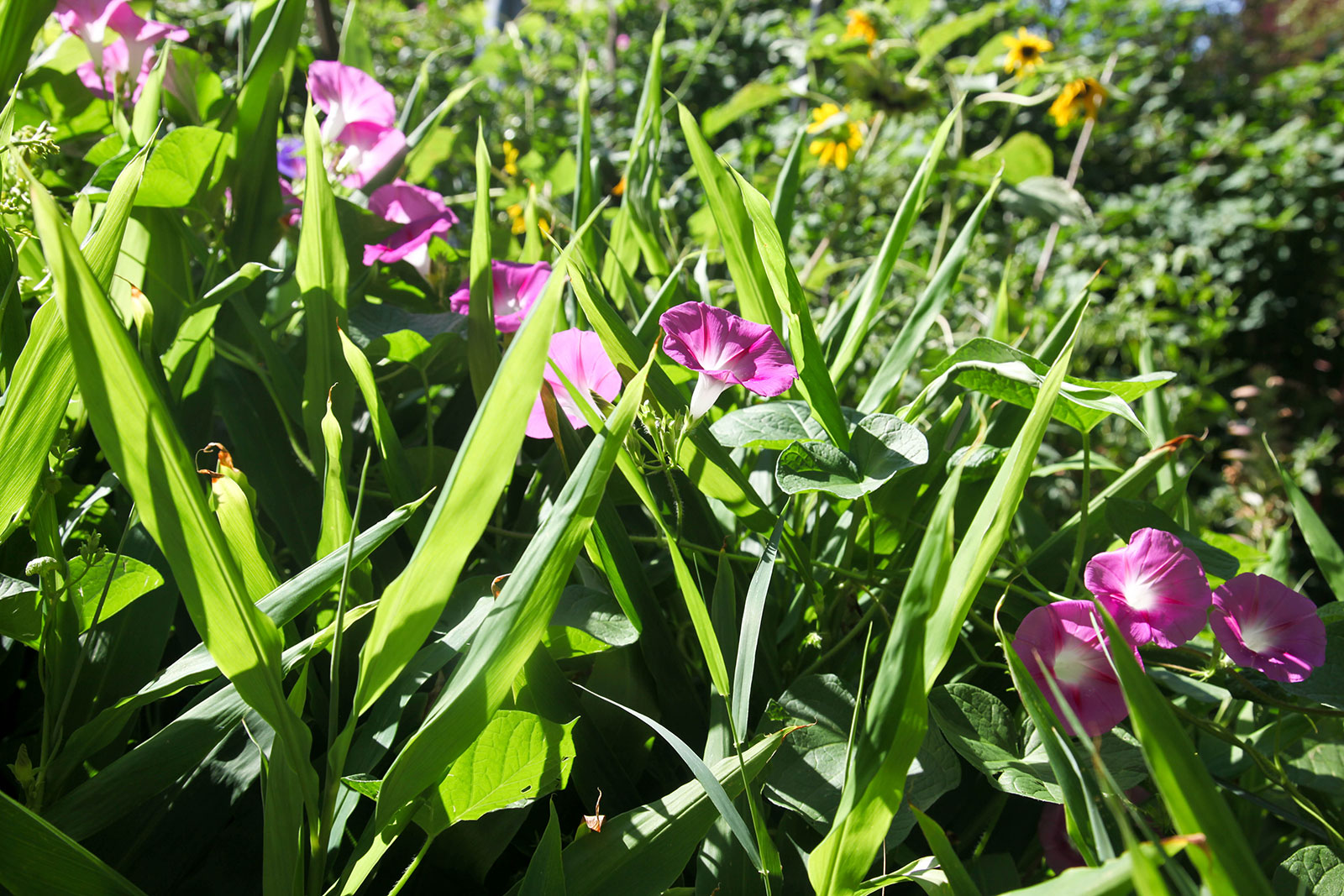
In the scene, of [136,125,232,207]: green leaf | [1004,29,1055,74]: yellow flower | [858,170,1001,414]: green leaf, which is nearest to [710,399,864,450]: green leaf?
[858,170,1001,414]: green leaf

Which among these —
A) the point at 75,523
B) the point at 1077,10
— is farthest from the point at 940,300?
the point at 1077,10

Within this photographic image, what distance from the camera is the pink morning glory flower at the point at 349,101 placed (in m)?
0.79

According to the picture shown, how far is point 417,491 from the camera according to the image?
577 millimetres

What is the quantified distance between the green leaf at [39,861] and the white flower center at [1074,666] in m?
0.49

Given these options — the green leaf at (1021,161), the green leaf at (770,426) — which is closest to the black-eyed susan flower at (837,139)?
the green leaf at (1021,161)

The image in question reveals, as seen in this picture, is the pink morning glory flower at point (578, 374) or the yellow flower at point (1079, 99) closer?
the pink morning glory flower at point (578, 374)

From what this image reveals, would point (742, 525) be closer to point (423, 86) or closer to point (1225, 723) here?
point (1225, 723)

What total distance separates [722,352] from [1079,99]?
5.75 feet

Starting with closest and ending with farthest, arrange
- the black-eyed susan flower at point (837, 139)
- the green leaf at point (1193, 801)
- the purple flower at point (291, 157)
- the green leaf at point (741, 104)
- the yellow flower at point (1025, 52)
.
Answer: the green leaf at point (1193, 801), the purple flower at point (291, 157), the green leaf at point (741, 104), the black-eyed susan flower at point (837, 139), the yellow flower at point (1025, 52)

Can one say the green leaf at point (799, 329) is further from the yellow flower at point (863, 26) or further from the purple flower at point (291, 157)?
the yellow flower at point (863, 26)

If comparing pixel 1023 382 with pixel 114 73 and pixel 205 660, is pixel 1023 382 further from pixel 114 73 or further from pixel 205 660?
pixel 114 73

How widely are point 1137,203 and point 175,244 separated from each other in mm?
3375

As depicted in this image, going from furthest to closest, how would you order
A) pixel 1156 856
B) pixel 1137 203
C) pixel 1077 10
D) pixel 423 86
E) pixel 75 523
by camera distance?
pixel 1077 10
pixel 1137 203
pixel 423 86
pixel 75 523
pixel 1156 856

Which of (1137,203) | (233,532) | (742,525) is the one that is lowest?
(1137,203)
